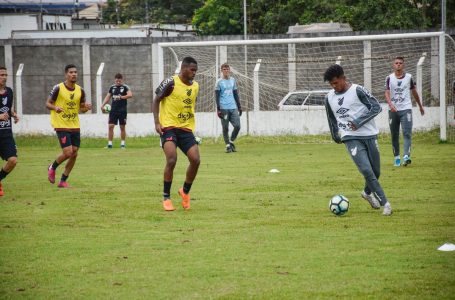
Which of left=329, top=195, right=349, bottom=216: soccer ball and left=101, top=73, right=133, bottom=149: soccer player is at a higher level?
left=101, top=73, right=133, bottom=149: soccer player

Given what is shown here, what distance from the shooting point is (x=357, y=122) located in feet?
38.7

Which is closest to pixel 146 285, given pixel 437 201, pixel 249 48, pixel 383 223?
pixel 383 223

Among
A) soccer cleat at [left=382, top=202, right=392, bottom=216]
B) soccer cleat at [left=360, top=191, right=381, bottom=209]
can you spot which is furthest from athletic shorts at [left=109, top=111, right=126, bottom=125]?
soccer cleat at [left=382, top=202, right=392, bottom=216]

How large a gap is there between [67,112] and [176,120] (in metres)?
3.99

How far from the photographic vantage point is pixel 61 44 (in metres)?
41.9

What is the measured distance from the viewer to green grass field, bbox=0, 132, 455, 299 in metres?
7.75

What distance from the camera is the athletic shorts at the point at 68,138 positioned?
16.0 m

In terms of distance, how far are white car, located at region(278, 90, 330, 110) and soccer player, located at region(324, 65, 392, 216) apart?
1691 cm

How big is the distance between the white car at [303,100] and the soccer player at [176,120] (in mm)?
16390

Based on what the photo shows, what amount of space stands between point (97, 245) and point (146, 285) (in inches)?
86.6

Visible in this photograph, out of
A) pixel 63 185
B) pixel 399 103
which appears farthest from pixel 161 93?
pixel 399 103

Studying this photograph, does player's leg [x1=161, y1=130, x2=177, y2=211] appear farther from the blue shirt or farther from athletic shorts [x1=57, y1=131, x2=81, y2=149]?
the blue shirt

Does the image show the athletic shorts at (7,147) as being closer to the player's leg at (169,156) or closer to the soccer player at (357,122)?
the player's leg at (169,156)

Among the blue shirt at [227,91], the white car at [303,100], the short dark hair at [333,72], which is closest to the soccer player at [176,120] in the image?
the short dark hair at [333,72]
